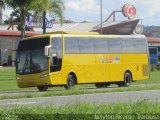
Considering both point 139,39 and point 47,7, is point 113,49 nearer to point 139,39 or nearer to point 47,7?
point 139,39

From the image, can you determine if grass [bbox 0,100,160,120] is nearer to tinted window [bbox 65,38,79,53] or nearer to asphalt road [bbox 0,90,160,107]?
asphalt road [bbox 0,90,160,107]

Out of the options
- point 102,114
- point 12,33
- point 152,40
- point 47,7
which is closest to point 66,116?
point 102,114

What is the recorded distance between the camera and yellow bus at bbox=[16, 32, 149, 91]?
32312mm

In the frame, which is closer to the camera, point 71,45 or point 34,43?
point 34,43

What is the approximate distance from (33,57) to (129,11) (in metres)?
84.7

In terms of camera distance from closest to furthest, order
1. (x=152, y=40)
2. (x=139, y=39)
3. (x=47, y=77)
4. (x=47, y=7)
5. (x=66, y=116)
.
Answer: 1. (x=66, y=116)
2. (x=47, y=77)
3. (x=139, y=39)
4. (x=47, y=7)
5. (x=152, y=40)

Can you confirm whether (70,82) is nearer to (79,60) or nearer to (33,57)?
(79,60)

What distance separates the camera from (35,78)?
32375 mm

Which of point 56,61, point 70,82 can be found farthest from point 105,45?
point 56,61

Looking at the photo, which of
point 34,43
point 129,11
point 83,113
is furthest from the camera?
point 129,11

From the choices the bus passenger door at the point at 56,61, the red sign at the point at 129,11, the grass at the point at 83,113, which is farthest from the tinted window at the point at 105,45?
the red sign at the point at 129,11

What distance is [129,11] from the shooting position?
116 meters

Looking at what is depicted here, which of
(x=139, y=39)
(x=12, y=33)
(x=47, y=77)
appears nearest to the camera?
(x=47, y=77)

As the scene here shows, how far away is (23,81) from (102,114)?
74.7 ft
